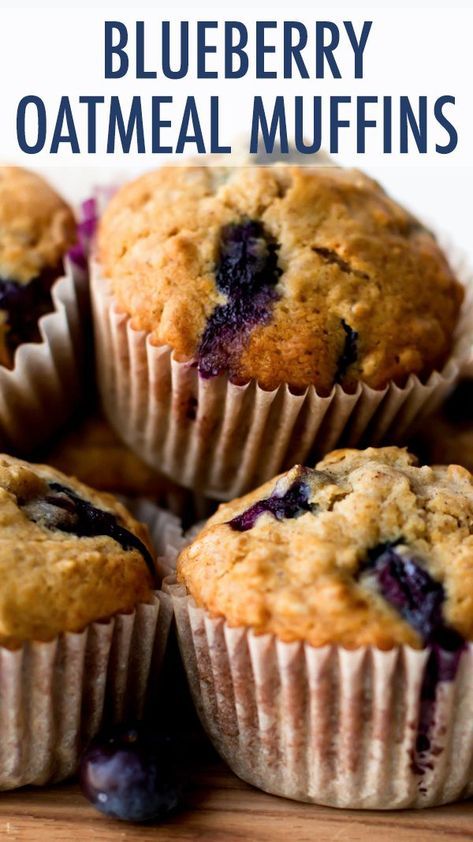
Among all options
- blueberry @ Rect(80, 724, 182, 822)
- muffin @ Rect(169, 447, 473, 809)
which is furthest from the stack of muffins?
blueberry @ Rect(80, 724, 182, 822)

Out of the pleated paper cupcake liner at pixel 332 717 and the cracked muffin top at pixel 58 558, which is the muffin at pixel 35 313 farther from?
the pleated paper cupcake liner at pixel 332 717

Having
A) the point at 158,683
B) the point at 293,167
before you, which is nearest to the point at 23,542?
the point at 158,683

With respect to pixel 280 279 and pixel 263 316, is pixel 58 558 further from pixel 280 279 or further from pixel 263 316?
pixel 280 279

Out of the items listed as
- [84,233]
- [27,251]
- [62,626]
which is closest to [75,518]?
[62,626]

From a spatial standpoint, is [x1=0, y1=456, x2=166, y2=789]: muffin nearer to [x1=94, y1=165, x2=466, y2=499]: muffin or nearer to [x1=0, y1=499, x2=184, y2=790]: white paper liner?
[x1=0, y1=499, x2=184, y2=790]: white paper liner

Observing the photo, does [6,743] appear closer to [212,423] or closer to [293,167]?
[212,423]

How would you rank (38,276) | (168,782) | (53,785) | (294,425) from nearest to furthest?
(168,782), (53,785), (294,425), (38,276)
